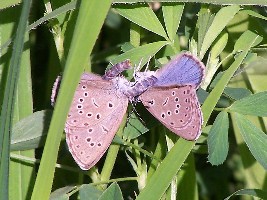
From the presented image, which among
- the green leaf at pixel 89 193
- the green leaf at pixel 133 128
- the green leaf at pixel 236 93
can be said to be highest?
the green leaf at pixel 236 93

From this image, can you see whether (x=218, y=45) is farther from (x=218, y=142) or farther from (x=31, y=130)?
(x=31, y=130)

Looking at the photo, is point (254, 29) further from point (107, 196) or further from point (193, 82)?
point (107, 196)

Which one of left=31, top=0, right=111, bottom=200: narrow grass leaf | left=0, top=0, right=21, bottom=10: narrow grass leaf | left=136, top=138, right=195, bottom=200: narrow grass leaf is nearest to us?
left=31, top=0, right=111, bottom=200: narrow grass leaf

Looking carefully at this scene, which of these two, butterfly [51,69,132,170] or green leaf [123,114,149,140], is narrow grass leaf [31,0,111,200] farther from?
green leaf [123,114,149,140]

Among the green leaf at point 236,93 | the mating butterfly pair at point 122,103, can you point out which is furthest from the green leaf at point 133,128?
the green leaf at point 236,93

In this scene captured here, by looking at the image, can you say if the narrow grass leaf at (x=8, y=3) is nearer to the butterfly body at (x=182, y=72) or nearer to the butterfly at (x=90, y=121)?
the butterfly at (x=90, y=121)

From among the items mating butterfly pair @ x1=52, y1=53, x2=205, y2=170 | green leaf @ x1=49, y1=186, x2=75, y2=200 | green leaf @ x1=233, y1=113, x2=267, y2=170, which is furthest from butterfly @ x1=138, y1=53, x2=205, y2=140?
green leaf @ x1=49, y1=186, x2=75, y2=200

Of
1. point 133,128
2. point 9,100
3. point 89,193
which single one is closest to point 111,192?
point 89,193
